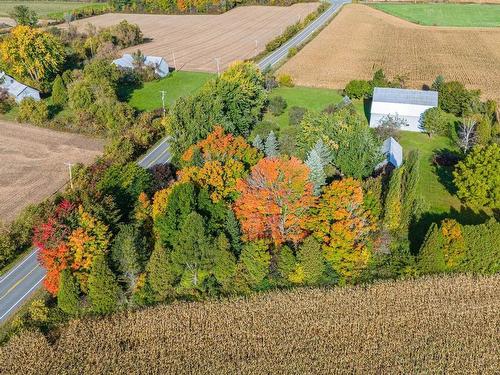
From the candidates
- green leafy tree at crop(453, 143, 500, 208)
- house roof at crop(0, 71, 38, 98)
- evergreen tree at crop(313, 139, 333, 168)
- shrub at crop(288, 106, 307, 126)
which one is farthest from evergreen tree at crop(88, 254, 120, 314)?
house roof at crop(0, 71, 38, 98)

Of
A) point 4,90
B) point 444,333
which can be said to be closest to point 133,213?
point 444,333

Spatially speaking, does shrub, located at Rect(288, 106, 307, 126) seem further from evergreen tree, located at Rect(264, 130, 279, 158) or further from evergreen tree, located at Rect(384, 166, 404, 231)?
evergreen tree, located at Rect(384, 166, 404, 231)

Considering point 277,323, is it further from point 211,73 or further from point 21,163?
point 211,73

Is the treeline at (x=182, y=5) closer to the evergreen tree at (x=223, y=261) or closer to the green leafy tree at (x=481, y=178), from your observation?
the green leafy tree at (x=481, y=178)

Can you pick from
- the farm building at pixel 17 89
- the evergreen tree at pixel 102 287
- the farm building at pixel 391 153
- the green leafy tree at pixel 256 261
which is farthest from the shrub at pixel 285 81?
the evergreen tree at pixel 102 287

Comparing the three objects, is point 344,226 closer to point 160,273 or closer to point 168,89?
point 160,273
